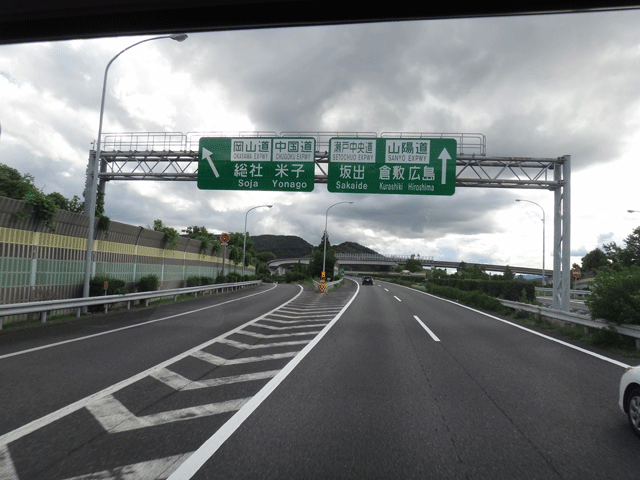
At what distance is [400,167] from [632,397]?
1206 cm

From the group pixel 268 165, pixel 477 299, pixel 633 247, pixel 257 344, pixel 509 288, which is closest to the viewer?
pixel 257 344

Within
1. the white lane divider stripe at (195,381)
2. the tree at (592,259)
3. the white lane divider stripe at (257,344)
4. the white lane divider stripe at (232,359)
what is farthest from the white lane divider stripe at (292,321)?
the tree at (592,259)

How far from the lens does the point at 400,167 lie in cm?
1541

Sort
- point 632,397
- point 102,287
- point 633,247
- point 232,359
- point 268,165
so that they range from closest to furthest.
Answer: point 632,397, point 232,359, point 268,165, point 102,287, point 633,247

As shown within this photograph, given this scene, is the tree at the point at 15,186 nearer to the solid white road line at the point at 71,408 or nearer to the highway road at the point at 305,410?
the highway road at the point at 305,410

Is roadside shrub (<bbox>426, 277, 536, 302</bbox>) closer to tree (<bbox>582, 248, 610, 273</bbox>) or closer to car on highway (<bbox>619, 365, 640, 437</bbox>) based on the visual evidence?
car on highway (<bbox>619, 365, 640, 437</bbox>)

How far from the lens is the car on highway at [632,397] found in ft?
13.6

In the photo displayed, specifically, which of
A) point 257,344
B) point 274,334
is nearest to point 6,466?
point 257,344

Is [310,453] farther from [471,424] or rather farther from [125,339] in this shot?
[125,339]

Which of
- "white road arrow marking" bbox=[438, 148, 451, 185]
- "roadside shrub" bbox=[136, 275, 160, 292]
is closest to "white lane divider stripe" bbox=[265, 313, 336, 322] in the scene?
"white road arrow marking" bbox=[438, 148, 451, 185]

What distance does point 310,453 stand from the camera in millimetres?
3514

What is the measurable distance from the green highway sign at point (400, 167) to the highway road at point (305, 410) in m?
7.47

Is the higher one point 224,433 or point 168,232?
point 168,232

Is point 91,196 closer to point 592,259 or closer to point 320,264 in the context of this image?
point 320,264
